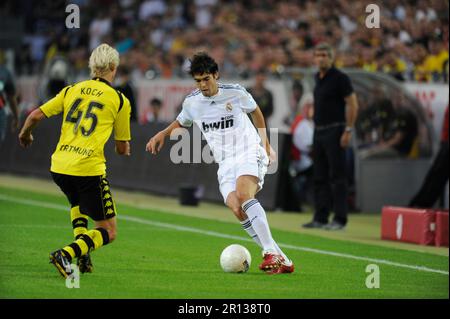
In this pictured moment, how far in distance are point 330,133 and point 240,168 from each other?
17.2 ft

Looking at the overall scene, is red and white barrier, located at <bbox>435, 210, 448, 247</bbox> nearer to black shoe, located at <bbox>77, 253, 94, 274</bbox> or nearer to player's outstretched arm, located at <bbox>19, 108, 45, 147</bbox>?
black shoe, located at <bbox>77, 253, 94, 274</bbox>

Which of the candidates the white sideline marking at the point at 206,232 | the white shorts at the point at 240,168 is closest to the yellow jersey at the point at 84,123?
the white shorts at the point at 240,168

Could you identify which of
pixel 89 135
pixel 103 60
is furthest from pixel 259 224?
pixel 103 60

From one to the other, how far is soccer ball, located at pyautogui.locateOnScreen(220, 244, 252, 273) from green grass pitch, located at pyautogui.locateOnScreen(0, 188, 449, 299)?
10cm

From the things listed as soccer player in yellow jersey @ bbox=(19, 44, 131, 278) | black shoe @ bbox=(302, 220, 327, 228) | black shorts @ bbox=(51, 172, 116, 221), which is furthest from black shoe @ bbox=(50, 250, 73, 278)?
black shoe @ bbox=(302, 220, 327, 228)

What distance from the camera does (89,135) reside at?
10.7 m

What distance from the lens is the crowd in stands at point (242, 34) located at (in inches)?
856

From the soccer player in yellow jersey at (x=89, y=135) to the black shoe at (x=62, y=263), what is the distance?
8.9 inches

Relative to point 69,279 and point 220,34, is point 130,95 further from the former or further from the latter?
point 69,279

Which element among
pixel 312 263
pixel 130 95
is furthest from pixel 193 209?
pixel 312 263

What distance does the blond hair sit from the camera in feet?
35.0

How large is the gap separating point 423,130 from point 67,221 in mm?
7040

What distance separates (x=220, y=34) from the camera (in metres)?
28.2

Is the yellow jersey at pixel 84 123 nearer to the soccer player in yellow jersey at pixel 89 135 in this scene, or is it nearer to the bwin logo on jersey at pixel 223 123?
the soccer player in yellow jersey at pixel 89 135
